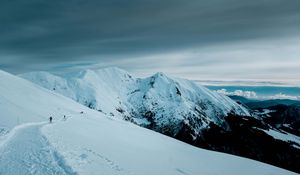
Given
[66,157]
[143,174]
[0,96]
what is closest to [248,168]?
[143,174]

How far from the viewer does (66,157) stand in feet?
63.3

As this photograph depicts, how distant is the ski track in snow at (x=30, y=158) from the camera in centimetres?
1658

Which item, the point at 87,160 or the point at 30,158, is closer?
the point at 30,158

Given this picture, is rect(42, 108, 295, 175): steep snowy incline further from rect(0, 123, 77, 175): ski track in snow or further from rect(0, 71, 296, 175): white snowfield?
rect(0, 123, 77, 175): ski track in snow

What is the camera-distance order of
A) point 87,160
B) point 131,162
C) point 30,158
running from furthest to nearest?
point 131,162, point 87,160, point 30,158

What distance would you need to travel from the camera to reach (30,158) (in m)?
19.2

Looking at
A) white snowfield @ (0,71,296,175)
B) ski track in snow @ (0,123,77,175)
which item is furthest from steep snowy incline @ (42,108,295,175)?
ski track in snow @ (0,123,77,175)

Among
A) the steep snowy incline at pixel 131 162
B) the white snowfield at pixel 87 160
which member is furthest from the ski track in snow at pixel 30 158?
the steep snowy incline at pixel 131 162

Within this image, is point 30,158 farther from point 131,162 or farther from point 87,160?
point 131,162

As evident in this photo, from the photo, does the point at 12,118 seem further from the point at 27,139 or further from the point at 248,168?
the point at 248,168

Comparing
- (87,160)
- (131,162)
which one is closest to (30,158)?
(87,160)

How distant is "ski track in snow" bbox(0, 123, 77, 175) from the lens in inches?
653

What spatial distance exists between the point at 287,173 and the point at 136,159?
20621mm

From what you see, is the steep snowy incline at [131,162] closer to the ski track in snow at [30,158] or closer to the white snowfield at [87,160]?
the white snowfield at [87,160]
